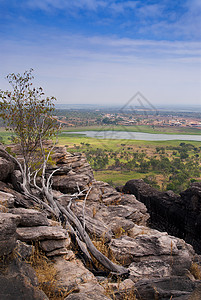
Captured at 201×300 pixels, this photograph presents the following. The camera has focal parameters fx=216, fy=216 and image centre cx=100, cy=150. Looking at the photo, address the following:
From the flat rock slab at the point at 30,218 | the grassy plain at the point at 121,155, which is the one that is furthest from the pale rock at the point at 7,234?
the grassy plain at the point at 121,155

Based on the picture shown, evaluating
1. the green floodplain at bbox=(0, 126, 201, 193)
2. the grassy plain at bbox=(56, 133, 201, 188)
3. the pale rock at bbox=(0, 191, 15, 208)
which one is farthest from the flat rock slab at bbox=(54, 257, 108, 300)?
the green floodplain at bbox=(0, 126, 201, 193)

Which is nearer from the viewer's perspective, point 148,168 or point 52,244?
point 52,244

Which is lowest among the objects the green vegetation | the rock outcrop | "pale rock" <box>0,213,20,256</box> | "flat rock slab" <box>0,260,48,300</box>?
the green vegetation

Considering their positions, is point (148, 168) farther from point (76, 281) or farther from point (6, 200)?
point (76, 281)

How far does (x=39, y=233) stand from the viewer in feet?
20.5

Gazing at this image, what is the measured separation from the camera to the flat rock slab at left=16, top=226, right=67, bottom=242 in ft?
19.7

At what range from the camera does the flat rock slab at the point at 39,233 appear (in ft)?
19.7

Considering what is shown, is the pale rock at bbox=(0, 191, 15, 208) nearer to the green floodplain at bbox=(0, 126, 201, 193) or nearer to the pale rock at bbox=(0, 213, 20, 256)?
the pale rock at bbox=(0, 213, 20, 256)

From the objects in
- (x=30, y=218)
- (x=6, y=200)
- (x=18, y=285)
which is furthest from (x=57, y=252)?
(x=6, y=200)

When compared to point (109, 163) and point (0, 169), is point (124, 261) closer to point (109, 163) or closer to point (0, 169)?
point (0, 169)

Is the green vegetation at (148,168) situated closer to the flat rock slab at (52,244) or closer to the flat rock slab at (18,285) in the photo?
the flat rock slab at (52,244)

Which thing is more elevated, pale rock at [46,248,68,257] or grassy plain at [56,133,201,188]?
pale rock at [46,248,68,257]

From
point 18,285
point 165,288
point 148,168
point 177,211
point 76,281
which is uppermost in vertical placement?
point 18,285

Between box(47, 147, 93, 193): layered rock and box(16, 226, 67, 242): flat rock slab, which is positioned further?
box(47, 147, 93, 193): layered rock
